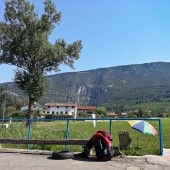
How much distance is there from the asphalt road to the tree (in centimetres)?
2660

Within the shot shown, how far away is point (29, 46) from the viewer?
3584cm

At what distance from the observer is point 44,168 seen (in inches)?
316

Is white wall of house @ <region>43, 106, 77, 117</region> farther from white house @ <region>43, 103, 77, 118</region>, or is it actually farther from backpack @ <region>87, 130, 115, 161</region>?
backpack @ <region>87, 130, 115, 161</region>

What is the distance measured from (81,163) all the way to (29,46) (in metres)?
28.7

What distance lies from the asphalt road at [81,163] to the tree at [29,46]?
87.3ft

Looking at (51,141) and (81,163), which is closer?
(81,163)

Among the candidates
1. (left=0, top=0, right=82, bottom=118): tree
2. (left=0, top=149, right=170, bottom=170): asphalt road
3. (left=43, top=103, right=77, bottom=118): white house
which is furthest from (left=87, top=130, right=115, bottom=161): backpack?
(left=43, top=103, right=77, bottom=118): white house

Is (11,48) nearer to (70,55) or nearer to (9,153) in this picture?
(70,55)

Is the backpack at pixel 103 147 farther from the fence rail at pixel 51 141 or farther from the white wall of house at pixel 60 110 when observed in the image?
the white wall of house at pixel 60 110

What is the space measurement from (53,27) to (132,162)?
30616 mm

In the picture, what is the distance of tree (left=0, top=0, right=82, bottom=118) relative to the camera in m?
35.9

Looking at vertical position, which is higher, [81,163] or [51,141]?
[51,141]

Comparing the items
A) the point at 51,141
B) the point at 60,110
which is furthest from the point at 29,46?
the point at 60,110

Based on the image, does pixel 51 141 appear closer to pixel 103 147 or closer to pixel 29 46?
pixel 103 147
